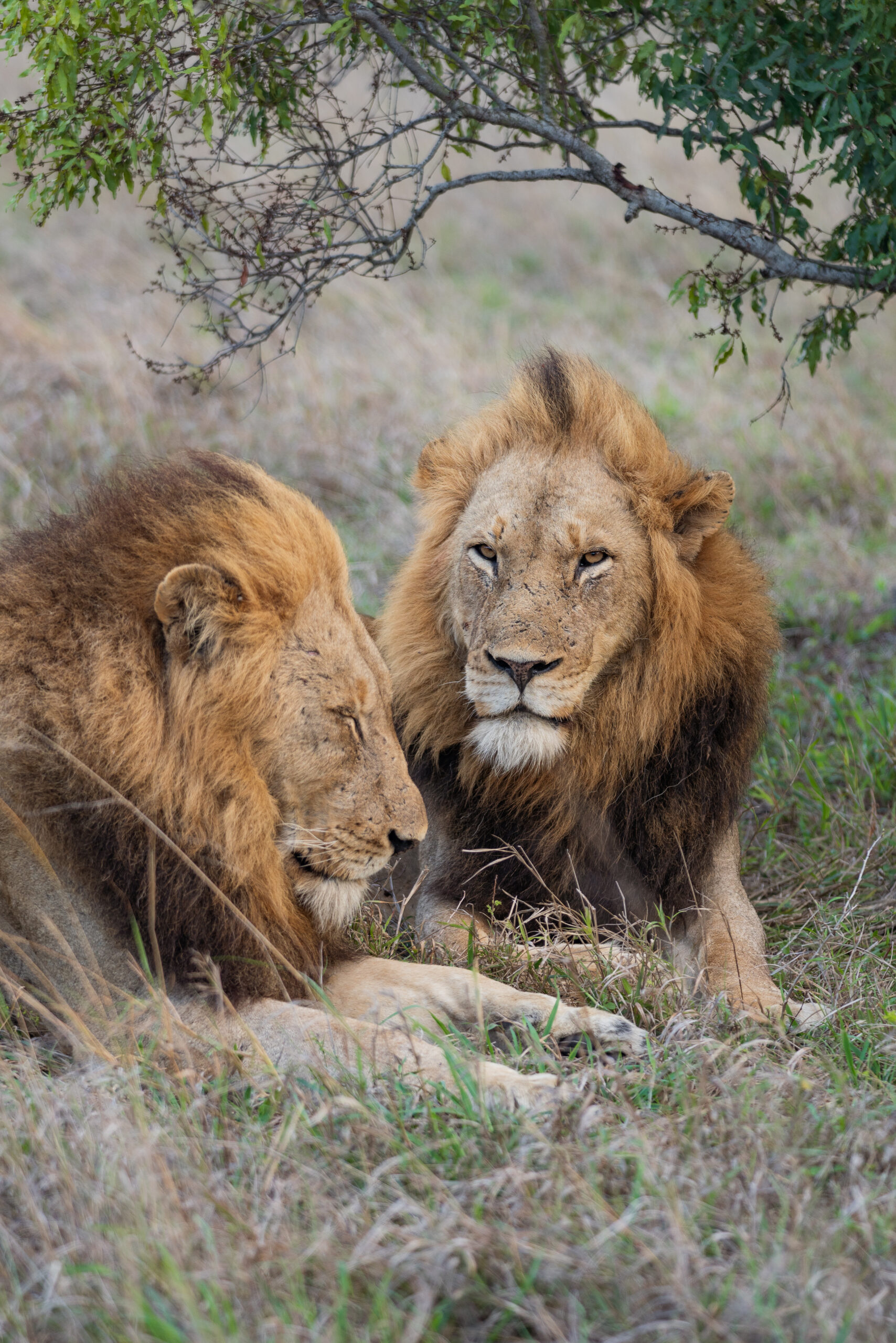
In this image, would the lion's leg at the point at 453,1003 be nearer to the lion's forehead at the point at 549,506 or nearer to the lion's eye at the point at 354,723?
the lion's eye at the point at 354,723

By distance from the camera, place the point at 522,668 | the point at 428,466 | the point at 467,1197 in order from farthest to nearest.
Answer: the point at 428,466, the point at 522,668, the point at 467,1197

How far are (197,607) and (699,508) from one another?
1730 mm

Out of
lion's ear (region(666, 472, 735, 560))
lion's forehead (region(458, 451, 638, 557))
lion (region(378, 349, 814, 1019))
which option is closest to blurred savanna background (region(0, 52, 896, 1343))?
lion (region(378, 349, 814, 1019))

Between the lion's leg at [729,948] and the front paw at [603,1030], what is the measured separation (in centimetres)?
36

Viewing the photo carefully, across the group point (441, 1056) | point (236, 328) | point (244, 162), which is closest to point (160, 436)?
point (236, 328)

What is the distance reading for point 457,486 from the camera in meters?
4.02

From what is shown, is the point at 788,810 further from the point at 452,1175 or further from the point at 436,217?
the point at 436,217

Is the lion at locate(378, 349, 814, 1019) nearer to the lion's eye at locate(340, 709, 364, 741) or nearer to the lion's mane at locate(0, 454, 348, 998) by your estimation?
the lion's eye at locate(340, 709, 364, 741)

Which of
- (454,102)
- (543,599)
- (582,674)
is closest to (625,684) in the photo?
(582,674)

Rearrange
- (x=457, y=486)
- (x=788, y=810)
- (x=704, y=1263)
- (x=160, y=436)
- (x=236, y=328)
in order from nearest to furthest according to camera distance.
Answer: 1. (x=704, y=1263)
2. (x=457, y=486)
3. (x=788, y=810)
4. (x=160, y=436)
5. (x=236, y=328)

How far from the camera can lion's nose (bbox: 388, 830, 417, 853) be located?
3.08 m

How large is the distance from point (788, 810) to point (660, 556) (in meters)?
1.85

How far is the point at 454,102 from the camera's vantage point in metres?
4.20

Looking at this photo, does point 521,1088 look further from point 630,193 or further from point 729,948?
point 630,193
